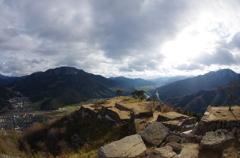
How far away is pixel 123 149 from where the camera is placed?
5.92m

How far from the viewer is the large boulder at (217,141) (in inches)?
255

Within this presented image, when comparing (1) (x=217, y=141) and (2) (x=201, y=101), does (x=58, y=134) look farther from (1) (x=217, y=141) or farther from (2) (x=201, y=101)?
(2) (x=201, y=101)

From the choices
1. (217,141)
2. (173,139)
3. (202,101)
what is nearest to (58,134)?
(173,139)

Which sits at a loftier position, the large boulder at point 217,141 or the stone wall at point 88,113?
the large boulder at point 217,141

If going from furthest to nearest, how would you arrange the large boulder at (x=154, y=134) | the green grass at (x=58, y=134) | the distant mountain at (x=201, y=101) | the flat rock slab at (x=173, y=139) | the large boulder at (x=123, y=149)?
the distant mountain at (x=201, y=101)
the green grass at (x=58, y=134)
the flat rock slab at (x=173, y=139)
the large boulder at (x=154, y=134)
the large boulder at (x=123, y=149)

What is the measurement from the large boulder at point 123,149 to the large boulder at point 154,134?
100cm

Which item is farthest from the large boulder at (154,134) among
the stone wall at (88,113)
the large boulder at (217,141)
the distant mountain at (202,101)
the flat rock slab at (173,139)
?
the distant mountain at (202,101)

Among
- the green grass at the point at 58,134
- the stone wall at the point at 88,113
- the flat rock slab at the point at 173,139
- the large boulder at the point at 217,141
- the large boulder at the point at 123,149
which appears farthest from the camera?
the stone wall at the point at 88,113

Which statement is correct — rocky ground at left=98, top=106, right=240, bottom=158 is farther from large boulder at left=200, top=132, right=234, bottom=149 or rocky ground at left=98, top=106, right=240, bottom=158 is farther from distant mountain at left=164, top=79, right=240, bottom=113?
distant mountain at left=164, top=79, right=240, bottom=113

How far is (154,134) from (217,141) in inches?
123

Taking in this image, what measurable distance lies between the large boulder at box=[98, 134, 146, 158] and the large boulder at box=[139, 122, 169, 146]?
3.27 feet

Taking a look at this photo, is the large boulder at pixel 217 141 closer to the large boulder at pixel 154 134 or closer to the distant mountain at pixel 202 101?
the large boulder at pixel 154 134

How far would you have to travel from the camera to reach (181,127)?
13.6 metres

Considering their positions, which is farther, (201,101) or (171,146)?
(201,101)
